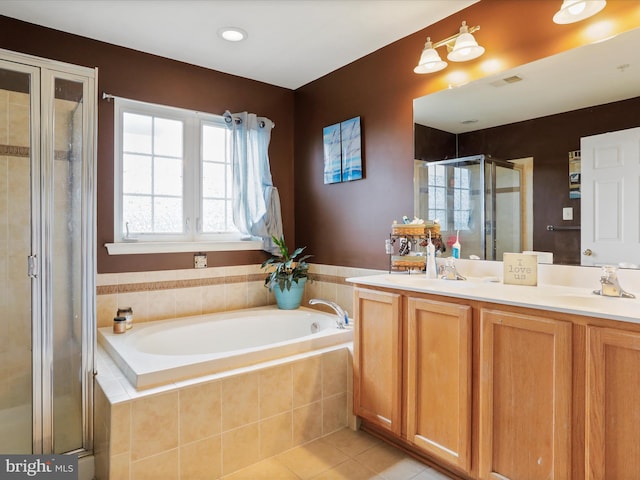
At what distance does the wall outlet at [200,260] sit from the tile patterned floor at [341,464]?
152 cm

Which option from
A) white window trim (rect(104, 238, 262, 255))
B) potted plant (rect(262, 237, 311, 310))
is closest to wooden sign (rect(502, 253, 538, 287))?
potted plant (rect(262, 237, 311, 310))

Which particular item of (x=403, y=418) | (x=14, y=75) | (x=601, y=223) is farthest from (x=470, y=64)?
(x=14, y=75)

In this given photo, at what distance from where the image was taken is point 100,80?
2633 millimetres

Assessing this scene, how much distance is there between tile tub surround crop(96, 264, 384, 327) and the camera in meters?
2.67

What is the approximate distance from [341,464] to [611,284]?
152 centimetres

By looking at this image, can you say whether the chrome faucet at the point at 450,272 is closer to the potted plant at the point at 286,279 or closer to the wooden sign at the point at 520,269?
the wooden sign at the point at 520,269

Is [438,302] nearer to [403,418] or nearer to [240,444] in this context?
[403,418]

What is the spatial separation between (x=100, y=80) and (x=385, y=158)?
202 centimetres

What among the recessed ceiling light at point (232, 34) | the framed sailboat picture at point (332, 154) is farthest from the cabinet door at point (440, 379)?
the recessed ceiling light at point (232, 34)

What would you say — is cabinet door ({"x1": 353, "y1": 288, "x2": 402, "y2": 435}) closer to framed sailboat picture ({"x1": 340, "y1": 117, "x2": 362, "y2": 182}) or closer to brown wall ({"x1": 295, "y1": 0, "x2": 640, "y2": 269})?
brown wall ({"x1": 295, "y1": 0, "x2": 640, "y2": 269})

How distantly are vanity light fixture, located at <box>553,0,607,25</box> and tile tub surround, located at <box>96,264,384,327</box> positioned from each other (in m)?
1.75

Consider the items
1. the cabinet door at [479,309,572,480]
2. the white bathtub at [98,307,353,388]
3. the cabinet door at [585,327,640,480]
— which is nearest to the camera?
the cabinet door at [585,327,640,480]

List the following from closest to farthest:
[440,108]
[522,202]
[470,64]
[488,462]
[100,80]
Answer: [488,462], [522,202], [470,64], [440,108], [100,80]
